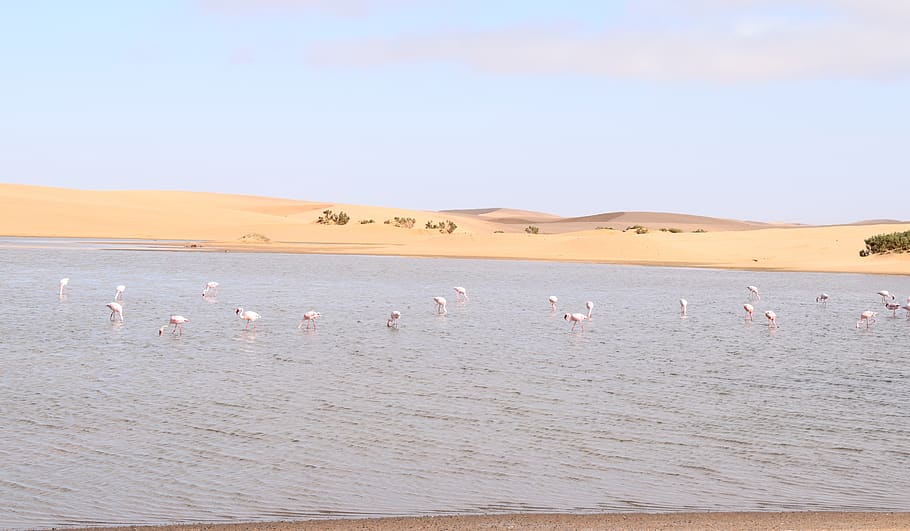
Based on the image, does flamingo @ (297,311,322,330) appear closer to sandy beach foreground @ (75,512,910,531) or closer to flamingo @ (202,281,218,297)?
flamingo @ (202,281,218,297)

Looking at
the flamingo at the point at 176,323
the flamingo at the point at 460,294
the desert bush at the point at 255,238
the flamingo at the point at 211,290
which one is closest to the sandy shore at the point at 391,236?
the desert bush at the point at 255,238

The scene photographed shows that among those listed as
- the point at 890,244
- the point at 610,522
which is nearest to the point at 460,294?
the point at 610,522

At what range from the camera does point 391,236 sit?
9944 centimetres

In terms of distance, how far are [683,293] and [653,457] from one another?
2803 centimetres

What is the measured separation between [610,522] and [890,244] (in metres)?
55.5

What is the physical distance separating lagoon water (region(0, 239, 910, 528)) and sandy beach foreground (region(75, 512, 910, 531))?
42 cm

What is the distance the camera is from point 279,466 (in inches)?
436

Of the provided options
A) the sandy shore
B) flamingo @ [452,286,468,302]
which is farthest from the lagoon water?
the sandy shore

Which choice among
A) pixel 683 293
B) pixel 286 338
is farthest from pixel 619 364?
pixel 683 293

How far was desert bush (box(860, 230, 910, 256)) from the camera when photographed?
58.8m

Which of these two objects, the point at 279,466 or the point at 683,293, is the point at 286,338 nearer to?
the point at 279,466

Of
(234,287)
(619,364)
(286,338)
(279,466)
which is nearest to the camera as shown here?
(279,466)

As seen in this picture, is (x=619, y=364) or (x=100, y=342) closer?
(x=619, y=364)

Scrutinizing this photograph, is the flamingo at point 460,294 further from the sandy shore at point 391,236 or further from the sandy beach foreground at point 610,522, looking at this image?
the sandy shore at point 391,236
